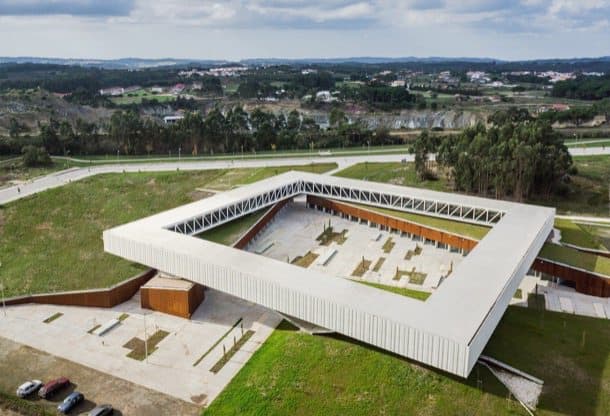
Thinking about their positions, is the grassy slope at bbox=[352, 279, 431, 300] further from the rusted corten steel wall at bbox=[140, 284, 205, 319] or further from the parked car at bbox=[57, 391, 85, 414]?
the parked car at bbox=[57, 391, 85, 414]

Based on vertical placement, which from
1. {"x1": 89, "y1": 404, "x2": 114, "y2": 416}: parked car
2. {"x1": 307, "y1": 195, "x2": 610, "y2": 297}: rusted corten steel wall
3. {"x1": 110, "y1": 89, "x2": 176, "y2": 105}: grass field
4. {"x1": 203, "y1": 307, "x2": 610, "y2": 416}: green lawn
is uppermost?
{"x1": 110, "y1": 89, "x2": 176, "y2": 105}: grass field

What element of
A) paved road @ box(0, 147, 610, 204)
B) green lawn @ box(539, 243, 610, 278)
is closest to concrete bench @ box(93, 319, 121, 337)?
green lawn @ box(539, 243, 610, 278)

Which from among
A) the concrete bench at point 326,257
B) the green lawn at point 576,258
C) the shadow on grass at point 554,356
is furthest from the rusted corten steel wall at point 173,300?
the green lawn at point 576,258

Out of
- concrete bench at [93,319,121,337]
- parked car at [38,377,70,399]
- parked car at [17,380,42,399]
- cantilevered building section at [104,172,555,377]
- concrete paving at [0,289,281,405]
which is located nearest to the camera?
cantilevered building section at [104,172,555,377]

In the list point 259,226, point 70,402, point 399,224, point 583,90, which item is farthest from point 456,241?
point 583,90

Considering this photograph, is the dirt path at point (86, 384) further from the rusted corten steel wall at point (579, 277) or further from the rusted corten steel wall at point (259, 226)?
the rusted corten steel wall at point (579, 277)

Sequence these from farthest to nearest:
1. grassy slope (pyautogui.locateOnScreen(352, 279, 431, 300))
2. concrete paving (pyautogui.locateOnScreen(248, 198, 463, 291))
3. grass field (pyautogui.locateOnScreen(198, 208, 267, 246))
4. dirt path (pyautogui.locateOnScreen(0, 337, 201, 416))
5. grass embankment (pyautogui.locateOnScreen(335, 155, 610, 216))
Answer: grass embankment (pyautogui.locateOnScreen(335, 155, 610, 216)) → grass field (pyautogui.locateOnScreen(198, 208, 267, 246)) → concrete paving (pyautogui.locateOnScreen(248, 198, 463, 291)) → grassy slope (pyautogui.locateOnScreen(352, 279, 431, 300)) → dirt path (pyautogui.locateOnScreen(0, 337, 201, 416))
